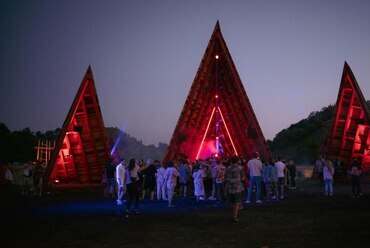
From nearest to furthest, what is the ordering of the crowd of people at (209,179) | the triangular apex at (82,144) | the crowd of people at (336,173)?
the crowd of people at (209,179), the crowd of people at (336,173), the triangular apex at (82,144)

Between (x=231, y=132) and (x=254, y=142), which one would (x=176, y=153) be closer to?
(x=254, y=142)

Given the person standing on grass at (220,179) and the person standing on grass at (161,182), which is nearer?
the person standing on grass at (220,179)

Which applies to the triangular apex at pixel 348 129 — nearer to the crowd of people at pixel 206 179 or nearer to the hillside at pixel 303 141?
the crowd of people at pixel 206 179

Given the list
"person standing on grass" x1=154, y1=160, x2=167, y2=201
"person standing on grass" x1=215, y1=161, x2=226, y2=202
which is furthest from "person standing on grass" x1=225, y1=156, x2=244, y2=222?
"person standing on grass" x1=154, y1=160, x2=167, y2=201

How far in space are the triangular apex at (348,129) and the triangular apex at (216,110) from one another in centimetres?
566

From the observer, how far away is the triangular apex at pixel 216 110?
81.8ft

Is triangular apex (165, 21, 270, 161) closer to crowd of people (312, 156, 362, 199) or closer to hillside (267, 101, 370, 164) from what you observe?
crowd of people (312, 156, 362, 199)

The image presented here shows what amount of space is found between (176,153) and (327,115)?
89.7 meters

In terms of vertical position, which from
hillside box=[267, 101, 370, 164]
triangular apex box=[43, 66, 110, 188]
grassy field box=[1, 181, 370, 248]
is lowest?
grassy field box=[1, 181, 370, 248]

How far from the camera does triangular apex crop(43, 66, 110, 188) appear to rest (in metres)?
22.6

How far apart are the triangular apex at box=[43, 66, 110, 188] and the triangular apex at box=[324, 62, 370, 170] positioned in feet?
48.3

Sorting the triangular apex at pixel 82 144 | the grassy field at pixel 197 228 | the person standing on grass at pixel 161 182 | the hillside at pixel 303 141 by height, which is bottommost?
the grassy field at pixel 197 228

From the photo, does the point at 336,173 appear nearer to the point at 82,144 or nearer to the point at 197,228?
the point at 82,144

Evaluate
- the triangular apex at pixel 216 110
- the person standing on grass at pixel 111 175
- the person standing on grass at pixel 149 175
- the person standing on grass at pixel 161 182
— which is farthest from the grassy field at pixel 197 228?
the triangular apex at pixel 216 110
